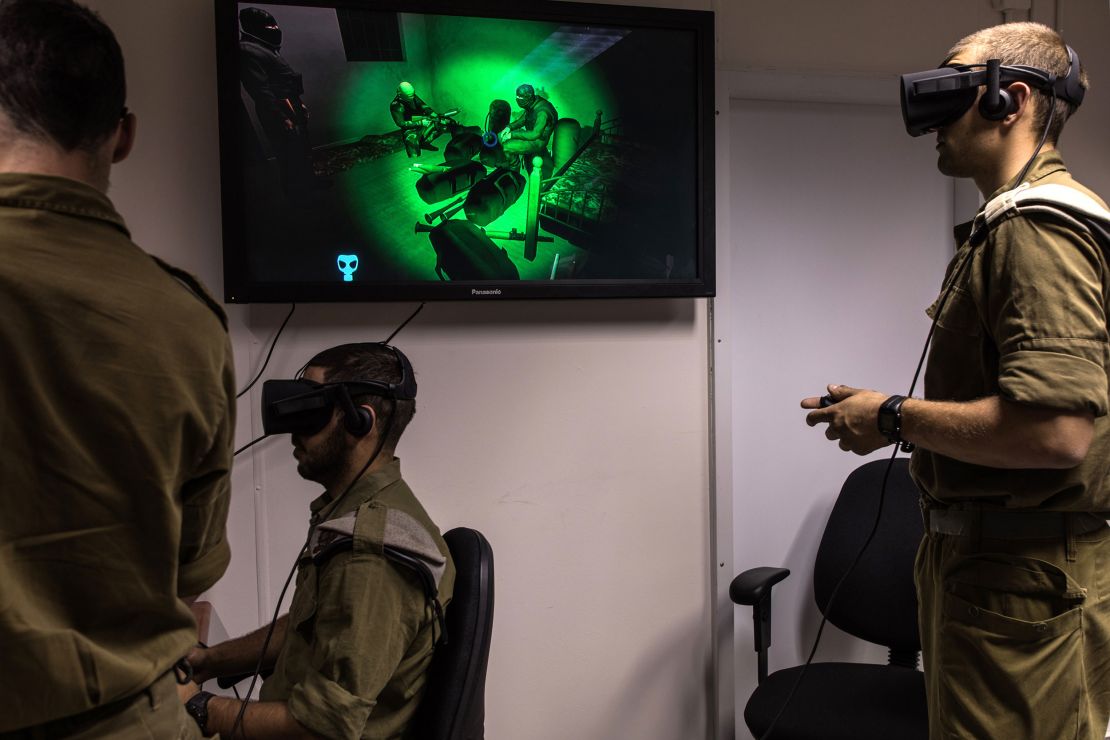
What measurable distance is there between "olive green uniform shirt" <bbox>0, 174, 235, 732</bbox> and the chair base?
1424 mm

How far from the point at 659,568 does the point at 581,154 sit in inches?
45.1

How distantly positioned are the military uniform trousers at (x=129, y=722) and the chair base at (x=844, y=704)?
1.37 metres

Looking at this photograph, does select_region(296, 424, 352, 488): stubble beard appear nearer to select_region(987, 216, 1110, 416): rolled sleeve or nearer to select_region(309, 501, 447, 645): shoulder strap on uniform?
select_region(309, 501, 447, 645): shoulder strap on uniform

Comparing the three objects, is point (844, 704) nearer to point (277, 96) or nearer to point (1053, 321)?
point (1053, 321)

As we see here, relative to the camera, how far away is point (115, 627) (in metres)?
0.86

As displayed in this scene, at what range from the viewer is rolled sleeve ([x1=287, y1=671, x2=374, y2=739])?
1292mm

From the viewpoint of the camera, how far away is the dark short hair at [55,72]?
2.76 feet

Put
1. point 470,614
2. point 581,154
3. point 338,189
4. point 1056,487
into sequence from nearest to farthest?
point 1056,487
point 470,614
point 338,189
point 581,154

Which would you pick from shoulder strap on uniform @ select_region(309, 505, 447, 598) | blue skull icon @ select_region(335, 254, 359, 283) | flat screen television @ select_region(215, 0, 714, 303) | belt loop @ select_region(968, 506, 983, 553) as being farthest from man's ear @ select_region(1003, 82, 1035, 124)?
blue skull icon @ select_region(335, 254, 359, 283)

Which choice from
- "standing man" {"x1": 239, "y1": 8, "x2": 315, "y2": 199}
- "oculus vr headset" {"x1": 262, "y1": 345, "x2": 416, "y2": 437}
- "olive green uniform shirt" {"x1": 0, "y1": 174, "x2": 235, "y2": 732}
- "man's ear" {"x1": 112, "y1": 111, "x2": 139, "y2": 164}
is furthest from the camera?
"standing man" {"x1": 239, "y1": 8, "x2": 315, "y2": 199}

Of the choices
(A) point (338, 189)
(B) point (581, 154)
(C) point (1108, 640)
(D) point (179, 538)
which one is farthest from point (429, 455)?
(C) point (1108, 640)

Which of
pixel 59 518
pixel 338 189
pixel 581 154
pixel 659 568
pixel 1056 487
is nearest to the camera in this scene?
pixel 59 518

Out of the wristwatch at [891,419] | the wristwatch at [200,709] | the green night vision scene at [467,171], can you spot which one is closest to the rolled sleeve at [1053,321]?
the wristwatch at [891,419]

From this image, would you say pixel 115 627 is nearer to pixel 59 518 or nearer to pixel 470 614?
pixel 59 518
